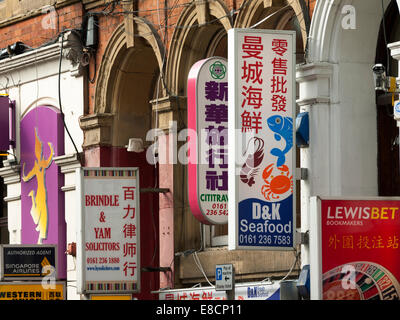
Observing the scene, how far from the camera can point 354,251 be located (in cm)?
1543

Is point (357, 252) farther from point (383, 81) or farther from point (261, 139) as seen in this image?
point (261, 139)

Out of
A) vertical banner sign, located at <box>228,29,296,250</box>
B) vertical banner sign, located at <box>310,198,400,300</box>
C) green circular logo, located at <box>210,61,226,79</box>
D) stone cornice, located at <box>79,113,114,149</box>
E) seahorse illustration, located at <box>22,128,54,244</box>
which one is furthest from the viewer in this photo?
seahorse illustration, located at <box>22,128,54,244</box>

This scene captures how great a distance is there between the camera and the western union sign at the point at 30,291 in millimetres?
21734

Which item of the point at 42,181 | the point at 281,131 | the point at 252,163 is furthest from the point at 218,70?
the point at 42,181

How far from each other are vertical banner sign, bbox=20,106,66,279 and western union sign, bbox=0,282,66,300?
2.52m

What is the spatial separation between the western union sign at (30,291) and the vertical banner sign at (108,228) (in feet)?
2.43

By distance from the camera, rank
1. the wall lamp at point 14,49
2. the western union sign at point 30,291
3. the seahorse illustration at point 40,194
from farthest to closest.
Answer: the wall lamp at point 14,49
the seahorse illustration at point 40,194
the western union sign at point 30,291

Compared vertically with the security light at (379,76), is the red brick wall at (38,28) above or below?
above

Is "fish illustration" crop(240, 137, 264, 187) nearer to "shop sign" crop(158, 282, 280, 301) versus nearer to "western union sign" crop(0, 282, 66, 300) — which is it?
"shop sign" crop(158, 282, 280, 301)

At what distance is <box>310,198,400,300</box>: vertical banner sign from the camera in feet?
50.3

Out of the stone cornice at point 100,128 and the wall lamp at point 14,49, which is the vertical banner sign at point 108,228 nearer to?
the stone cornice at point 100,128

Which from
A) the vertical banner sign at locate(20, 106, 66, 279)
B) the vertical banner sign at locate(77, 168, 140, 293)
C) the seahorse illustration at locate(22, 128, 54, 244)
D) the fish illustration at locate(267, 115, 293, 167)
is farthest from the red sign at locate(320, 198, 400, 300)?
the seahorse illustration at locate(22, 128, 54, 244)

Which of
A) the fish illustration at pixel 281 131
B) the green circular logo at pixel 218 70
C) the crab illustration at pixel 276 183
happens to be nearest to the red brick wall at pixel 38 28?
the green circular logo at pixel 218 70
